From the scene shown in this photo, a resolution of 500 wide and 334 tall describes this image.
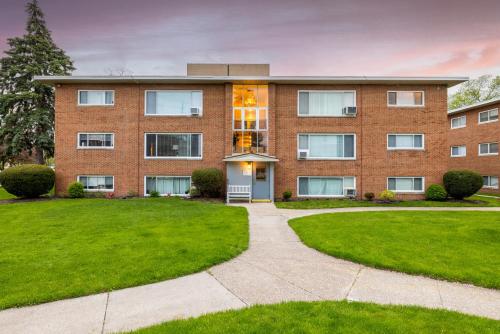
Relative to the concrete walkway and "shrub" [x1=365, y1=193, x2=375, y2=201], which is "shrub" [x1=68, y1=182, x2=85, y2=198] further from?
"shrub" [x1=365, y1=193, x2=375, y2=201]

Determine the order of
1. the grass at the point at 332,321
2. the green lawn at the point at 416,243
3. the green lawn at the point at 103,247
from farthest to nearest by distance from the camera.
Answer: the green lawn at the point at 416,243, the green lawn at the point at 103,247, the grass at the point at 332,321

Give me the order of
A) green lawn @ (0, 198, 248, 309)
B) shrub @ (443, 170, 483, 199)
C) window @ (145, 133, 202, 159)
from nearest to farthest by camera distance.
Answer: green lawn @ (0, 198, 248, 309) → shrub @ (443, 170, 483, 199) → window @ (145, 133, 202, 159)

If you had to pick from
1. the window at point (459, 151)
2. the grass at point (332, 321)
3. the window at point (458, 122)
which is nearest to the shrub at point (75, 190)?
the grass at point (332, 321)

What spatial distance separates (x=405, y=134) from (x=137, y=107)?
58.1 ft

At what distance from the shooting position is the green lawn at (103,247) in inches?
186

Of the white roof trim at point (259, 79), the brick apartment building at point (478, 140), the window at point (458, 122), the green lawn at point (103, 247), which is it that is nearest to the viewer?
the green lawn at point (103, 247)

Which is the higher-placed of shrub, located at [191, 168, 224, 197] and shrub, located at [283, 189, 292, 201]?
shrub, located at [191, 168, 224, 197]

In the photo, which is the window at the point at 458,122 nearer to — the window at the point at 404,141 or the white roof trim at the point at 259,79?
the white roof trim at the point at 259,79

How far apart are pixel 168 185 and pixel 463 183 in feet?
59.8

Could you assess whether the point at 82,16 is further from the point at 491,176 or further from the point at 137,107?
the point at 491,176

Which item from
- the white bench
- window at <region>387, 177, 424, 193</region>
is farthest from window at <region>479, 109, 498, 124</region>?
the white bench

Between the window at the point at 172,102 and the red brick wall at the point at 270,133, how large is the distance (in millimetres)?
361

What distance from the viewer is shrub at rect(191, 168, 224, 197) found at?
16.4m

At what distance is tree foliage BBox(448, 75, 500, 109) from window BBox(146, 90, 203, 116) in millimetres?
39716
